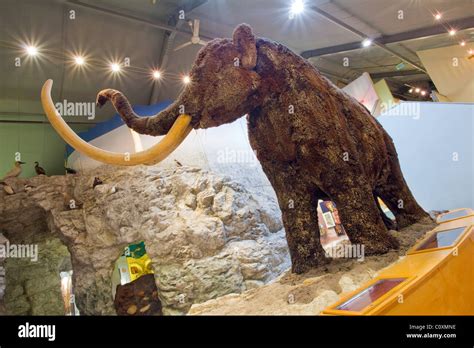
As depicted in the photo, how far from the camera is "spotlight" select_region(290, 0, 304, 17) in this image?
2855 mm

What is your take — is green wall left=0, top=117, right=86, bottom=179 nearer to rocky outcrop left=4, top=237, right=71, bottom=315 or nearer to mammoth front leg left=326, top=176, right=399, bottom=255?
rocky outcrop left=4, top=237, right=71, bottom=315

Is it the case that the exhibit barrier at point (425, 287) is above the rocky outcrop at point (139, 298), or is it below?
above

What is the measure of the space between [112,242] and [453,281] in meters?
3.76

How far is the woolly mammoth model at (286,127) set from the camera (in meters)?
1.80

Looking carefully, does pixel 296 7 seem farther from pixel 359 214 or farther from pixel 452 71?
pixel 359 214

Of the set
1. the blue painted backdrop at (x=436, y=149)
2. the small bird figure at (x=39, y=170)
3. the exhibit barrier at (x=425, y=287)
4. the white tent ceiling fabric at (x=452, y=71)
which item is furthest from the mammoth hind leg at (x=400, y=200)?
the small bird figure at (x=39, y=170)

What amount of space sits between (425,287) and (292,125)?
104 cm

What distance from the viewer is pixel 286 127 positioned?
1.92 meters

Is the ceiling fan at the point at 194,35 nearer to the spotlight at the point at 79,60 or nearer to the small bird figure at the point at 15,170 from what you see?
the spotlight at the point at 79,60

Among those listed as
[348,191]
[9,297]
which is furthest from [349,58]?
[9,297]

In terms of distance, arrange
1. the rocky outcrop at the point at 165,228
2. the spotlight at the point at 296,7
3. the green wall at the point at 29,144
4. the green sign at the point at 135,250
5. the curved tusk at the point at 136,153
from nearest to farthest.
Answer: the curved tusk at the point at 136,153, the green wall at the point at 29,144, the spotlight at the point at 296,7, the rocky outcrop at the point at 165,228, the green sign at the point at 135,250

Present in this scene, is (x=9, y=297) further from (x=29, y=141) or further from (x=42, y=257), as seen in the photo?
(x=29, y=141)

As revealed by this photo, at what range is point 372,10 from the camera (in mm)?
2887

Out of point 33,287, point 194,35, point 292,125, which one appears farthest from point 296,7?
point 33,287
